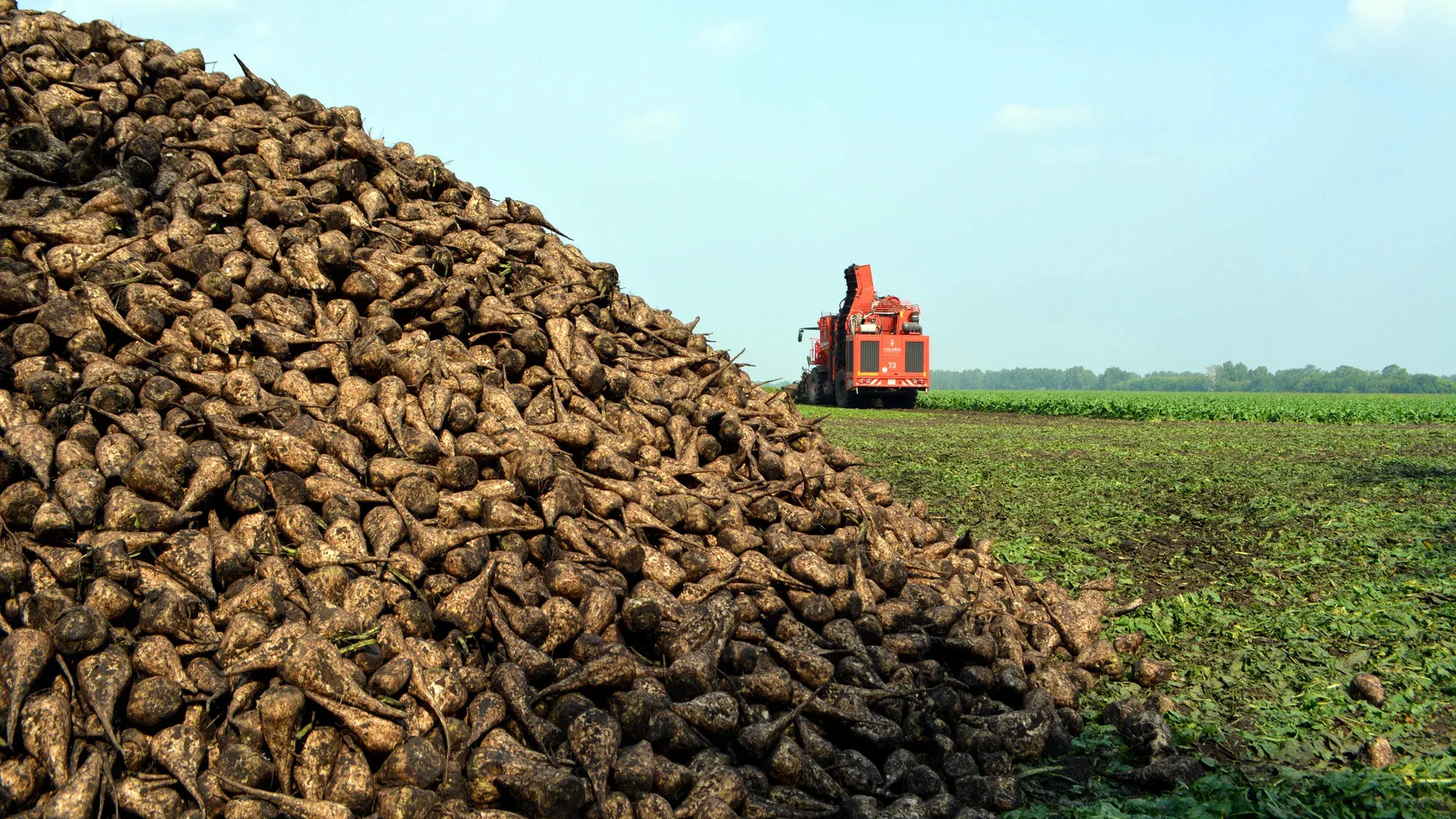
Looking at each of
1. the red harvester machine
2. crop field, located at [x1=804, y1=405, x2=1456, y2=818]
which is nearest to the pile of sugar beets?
crop field, located at [x1=804, y1=405, x2=1456, y2=818]

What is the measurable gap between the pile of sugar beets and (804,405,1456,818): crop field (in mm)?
463

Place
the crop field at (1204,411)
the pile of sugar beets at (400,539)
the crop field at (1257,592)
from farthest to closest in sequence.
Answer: the crop field at (1204,411), the crop field at (1257,592), the pile of sugar beets at (400,539)

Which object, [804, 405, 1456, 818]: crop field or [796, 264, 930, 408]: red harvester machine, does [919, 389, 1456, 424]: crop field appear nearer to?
[796, 264, 930, 408]: red harvester machine

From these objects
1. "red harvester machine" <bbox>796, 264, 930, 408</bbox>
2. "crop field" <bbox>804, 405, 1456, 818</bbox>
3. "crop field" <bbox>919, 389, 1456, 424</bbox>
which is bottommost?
"crop field" <bbox>804, 405, 1456, 818</bbox>

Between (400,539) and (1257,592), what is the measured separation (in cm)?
706

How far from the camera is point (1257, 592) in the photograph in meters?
8.23

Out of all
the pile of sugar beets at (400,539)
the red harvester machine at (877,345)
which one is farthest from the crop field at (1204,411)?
the pile of sugar beets at (400,539)

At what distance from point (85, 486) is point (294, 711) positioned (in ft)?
6.01

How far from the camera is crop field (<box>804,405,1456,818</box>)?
510cm

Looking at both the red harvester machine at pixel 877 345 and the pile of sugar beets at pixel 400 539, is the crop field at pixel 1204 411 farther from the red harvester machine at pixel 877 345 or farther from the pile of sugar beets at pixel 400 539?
the pile of sugar beets at pixel 400 539

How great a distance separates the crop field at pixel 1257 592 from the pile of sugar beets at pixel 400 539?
18.2 inches

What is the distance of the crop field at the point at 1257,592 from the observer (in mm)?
5102

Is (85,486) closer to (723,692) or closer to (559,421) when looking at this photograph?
(559,421)

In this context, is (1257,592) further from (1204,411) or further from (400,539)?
(1204,411)
